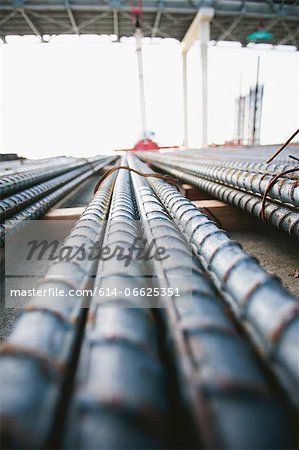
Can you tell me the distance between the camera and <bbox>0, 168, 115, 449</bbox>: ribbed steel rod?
370 millimetres

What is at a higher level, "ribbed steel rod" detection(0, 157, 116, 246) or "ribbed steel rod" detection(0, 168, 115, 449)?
"ribbed steel rod" detection(0, 168, 115, 449)

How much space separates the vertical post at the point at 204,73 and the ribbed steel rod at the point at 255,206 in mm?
10270

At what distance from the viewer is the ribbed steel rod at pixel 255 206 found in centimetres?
145

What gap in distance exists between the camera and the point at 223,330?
20.5 inches

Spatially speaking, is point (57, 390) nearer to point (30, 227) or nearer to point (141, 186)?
point (141, 186)

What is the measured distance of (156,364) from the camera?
485 mm

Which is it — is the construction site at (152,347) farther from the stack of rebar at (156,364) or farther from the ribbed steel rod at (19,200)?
the ribbed steel rod at (19,200)

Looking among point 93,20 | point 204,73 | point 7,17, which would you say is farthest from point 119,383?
point 7,17

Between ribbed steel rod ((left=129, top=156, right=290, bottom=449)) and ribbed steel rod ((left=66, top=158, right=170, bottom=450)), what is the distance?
53 millimetres

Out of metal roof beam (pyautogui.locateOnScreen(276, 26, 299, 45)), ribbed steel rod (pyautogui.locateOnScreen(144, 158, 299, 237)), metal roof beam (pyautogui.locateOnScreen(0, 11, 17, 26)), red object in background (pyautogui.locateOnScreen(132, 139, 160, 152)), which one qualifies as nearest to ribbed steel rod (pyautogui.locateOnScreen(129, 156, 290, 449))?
ribbed steel rod (pyautogui.locateOnScreen(144, 158, 299, 237))

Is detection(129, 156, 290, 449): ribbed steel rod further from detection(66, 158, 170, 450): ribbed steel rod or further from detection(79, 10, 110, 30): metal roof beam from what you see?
detection(79, 10, 110, 30): metal roof beam

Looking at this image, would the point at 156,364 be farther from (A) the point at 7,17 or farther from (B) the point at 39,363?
(A) the point at 7,17

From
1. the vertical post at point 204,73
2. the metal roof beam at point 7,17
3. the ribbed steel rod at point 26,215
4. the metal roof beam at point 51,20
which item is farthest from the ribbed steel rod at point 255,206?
the metal roof beam at point 7,17

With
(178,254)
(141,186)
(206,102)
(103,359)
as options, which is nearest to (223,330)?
(103,359)
